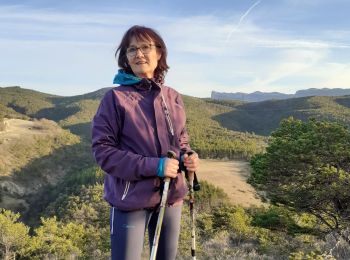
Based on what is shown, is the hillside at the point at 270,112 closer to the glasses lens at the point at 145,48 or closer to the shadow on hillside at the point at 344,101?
the shadow on hillside at the point at 344,101

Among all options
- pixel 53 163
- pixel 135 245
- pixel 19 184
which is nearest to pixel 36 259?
pixel 135 245

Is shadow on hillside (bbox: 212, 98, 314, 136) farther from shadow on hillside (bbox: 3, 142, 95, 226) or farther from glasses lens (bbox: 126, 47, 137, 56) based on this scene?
glasses lens (bbox: 126, 47, 137, 56)

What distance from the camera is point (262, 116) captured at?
15125 centimetres

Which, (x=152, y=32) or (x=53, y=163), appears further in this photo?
(x=53, y=163)

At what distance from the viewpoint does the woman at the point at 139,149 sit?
7.72 ft

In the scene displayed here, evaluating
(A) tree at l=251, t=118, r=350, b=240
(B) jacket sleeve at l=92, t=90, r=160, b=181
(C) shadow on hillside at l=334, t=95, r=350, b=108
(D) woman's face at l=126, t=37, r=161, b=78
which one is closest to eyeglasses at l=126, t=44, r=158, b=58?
(D) woman's face at l=126, t=37, r=161, b=78

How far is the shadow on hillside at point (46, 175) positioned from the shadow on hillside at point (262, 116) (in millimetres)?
56974

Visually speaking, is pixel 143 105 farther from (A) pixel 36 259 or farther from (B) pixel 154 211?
(A) pixel 36 259

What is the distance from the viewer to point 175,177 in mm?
2457

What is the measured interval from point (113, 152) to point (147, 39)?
0.77m

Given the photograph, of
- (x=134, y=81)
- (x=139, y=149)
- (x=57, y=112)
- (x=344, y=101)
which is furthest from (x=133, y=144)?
(x=57, y=112)

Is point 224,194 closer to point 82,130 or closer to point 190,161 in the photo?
point 190,161

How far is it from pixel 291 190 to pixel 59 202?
164ft

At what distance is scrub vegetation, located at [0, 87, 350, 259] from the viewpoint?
1261 centimetres
